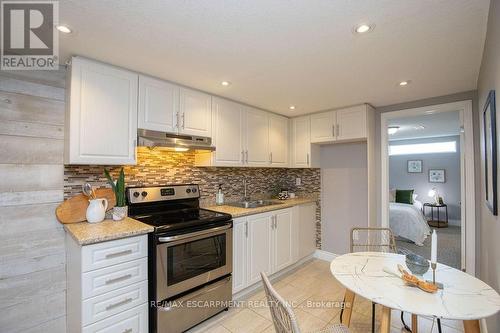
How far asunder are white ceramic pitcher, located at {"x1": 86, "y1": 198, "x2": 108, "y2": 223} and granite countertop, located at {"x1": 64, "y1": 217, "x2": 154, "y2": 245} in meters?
0.04

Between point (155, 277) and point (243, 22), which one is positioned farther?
point (155, 277)

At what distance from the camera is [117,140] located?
2.01 metres

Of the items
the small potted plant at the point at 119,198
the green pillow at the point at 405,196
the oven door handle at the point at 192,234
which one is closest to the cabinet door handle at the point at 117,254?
the oven door handle at the point at 192,234

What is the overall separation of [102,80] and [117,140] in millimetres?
485

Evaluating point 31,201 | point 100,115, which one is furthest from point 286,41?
point 31,201

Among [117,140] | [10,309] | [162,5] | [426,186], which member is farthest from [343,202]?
[426,186]

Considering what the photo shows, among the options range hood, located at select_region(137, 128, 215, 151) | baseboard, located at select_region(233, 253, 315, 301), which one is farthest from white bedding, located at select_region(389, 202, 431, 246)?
range hood, located at select_region(137, 128, 215, 151)

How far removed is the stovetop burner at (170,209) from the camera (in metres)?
2.02

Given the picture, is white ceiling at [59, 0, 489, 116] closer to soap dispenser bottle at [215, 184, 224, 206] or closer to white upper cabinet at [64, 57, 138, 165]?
white upper cabinet at [64, 57, 138, 165]

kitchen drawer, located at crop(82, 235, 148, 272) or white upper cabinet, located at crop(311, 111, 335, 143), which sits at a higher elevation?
white upper cabinet, located at crop(311, 111, 335, 143)

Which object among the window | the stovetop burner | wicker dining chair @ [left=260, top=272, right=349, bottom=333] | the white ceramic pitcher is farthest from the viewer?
the window

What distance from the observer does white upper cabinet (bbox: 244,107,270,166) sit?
10.2 ft

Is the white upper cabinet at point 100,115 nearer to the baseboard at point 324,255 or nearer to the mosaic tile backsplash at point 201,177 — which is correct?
the mosaic tile backsplash at point 201,177

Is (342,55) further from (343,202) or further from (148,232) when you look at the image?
(343,202)
